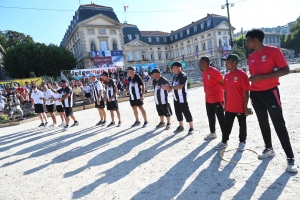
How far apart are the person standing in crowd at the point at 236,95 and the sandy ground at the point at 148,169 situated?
538 mm

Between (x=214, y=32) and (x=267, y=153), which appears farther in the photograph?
(x=214, y=32)

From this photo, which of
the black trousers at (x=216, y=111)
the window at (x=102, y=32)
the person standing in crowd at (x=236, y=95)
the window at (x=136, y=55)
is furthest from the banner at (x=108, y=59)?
→ the person standing in crowd at (x=236, y=95)

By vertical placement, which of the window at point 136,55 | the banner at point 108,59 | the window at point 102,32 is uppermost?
the window at point 102,32

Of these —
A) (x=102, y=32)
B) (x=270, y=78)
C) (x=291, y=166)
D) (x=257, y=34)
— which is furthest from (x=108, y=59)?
(x=291, y=166)

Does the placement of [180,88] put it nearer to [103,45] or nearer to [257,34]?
[257,34]

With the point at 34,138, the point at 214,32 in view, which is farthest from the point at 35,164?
the point at 214,32

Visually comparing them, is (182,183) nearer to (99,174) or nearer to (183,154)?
(183,154)

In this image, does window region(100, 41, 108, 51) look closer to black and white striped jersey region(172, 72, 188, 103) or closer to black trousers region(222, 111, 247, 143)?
black and white striped jersey region(172, 72, 188, 103)

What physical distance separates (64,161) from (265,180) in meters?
3.86

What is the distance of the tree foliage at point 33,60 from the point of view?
30.0 m

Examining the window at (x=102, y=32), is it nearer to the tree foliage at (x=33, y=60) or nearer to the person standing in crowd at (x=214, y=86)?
the tree foliage at (x=33, y=60)

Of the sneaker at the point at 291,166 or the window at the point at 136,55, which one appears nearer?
the sneaker at the point at 291,166

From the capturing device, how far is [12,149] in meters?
6.02

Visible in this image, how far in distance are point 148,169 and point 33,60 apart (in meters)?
32.1
